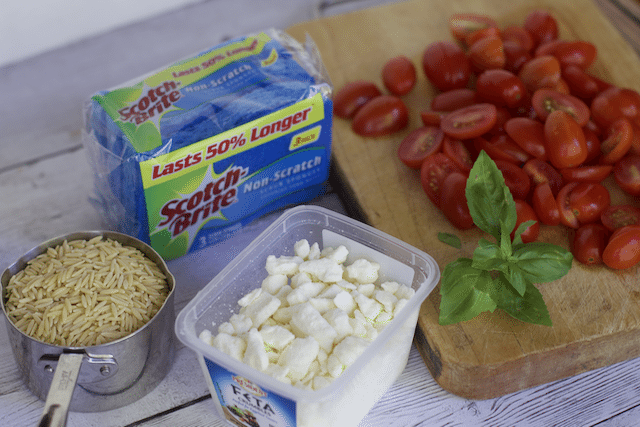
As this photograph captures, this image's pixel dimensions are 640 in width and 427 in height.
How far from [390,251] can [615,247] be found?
1.32ft

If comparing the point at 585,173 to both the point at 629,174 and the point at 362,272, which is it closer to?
the point at 629,174

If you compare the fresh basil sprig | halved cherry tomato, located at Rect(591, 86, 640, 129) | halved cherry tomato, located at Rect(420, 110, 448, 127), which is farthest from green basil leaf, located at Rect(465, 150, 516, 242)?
halved cherry tomato, located at Rect(591, 86, 640, 129)

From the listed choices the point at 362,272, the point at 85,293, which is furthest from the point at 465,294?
the point at 85,293

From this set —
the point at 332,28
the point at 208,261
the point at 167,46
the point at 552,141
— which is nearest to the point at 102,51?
the point at 167,46

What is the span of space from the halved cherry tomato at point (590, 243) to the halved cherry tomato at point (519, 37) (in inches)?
21.6

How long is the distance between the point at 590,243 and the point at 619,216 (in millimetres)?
88

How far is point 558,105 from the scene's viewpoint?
1291 mm

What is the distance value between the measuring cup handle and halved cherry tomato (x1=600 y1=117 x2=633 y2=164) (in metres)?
1.04

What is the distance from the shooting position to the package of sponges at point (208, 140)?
1.10 meters

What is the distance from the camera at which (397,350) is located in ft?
3.29

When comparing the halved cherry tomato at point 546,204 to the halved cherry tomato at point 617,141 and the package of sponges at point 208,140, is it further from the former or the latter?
the package of sponges at point 208,140

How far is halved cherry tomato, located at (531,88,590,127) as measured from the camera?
1.28 m

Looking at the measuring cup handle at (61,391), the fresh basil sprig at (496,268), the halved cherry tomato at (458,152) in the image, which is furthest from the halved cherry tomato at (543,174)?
the measuring cup handle at (61,391)

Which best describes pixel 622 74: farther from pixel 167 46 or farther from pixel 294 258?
pixel 167 46
